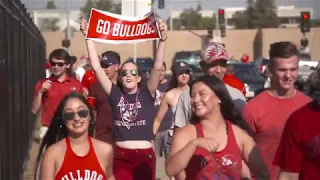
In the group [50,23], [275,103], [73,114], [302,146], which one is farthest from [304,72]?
[50,23]

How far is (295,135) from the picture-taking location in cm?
452

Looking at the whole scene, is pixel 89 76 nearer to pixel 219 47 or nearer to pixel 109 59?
pixel 109 59

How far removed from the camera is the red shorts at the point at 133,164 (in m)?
8.20

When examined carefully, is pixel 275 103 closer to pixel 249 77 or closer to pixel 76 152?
pixel 76 152

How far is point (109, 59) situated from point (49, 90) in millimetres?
1039

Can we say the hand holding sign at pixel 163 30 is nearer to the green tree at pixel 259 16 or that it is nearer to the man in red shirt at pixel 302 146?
the man in red shirt at pixel 302 146

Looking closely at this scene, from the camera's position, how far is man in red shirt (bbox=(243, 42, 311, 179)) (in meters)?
5.86

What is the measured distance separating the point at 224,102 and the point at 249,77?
939 inches

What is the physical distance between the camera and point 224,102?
18.1 feet

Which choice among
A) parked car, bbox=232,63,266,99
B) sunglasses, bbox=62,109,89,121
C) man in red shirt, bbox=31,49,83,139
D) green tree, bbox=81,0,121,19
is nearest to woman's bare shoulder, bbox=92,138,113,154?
sunglasses, bbox=62,109,89,121

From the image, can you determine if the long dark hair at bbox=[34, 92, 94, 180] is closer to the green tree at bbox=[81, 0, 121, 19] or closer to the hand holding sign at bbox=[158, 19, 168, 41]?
the hand holding sign at bbox=[158, 19, 168, 41]

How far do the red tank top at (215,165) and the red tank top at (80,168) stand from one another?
0.58m

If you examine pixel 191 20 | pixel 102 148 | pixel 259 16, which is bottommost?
pixel 102 148

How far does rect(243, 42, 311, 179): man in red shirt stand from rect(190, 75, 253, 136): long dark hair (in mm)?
346
